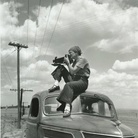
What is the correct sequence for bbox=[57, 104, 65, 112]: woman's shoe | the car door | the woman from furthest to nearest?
the car door
bbox=[57, 104, 65, 112]: woman's shoe
the woman

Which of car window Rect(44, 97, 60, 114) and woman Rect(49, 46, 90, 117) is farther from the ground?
woman Rect(49, 46, 90, 117)

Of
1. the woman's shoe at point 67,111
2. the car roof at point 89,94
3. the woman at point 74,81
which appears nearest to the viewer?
the woman's shoe at point 67,111

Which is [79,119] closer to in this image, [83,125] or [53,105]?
[83,125]

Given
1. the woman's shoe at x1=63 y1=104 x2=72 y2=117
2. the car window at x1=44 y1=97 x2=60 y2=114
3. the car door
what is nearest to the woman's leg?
the car window at x1=44 y1=97 x2=60 y2=114

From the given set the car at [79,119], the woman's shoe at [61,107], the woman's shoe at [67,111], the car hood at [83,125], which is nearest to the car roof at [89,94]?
the car at [79,119]

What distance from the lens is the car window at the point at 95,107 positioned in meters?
5.30

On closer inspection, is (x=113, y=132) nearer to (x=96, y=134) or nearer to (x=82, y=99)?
(x=96, y=134)

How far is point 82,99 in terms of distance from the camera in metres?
5.36

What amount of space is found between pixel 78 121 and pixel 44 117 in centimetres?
98

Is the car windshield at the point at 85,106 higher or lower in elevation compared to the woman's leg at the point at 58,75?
lower

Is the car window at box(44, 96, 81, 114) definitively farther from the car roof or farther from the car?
the car roof

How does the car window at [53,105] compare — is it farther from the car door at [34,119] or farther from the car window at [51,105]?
the car door at [34,119]

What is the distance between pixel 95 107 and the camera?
5.57m

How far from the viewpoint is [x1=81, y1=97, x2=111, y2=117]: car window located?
5297mm
